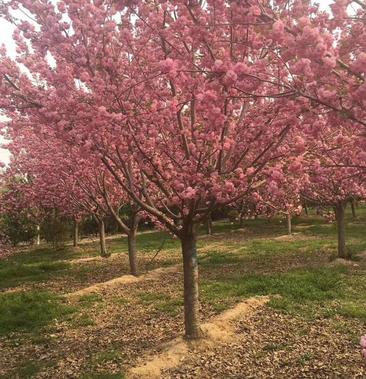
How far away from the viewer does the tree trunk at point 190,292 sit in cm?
859

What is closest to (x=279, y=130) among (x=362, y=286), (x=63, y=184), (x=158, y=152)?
(x=158, y=152)

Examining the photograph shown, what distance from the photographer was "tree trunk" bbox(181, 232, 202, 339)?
8.59 metres

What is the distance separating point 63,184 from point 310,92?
683 inches

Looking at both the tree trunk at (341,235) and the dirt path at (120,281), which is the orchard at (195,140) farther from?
the tree trunk at (341,235)

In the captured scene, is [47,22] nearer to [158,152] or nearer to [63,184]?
[158,152]

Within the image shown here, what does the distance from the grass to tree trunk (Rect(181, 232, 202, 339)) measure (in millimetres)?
4093

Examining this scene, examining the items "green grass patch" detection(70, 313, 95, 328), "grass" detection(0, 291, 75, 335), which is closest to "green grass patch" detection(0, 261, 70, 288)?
"grass" detection(0, 291, 75, 335)

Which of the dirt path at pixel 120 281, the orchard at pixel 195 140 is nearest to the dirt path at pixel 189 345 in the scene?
the orchard at pixel 195 140

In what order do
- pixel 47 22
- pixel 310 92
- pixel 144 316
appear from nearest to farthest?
Answer: pixel 310 92 → pixel 47 22 → pixel 144 316

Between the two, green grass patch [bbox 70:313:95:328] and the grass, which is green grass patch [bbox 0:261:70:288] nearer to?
the grass

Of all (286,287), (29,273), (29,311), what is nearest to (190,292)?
(286,287)

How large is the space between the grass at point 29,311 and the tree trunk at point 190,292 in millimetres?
4093

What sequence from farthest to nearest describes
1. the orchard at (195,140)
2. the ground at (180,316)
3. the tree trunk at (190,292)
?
1. the tree trunk at (190,292)
2. the ground at (180,316)
3. the orchard at (195,140)

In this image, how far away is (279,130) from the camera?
8.04 m
